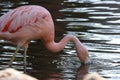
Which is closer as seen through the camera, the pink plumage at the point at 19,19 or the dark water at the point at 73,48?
the pink plumage at the point at 19,19

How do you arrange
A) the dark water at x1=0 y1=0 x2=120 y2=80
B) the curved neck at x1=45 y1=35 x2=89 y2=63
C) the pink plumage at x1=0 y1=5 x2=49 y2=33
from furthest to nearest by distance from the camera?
the curved neck at x1=45 y1=35 x2=89 y2=63
the dark water at x1=0 y1=0 x2=120 y2=80
the pink plumage at x1=0 y1=5 x2=49 y2=33

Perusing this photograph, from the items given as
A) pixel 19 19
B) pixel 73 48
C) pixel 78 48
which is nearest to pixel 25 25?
pixel 19 19

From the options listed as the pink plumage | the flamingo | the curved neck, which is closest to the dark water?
the curved neck

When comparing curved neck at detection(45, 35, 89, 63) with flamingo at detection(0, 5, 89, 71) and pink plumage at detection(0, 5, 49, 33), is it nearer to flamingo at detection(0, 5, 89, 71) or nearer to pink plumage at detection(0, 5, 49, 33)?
flamingo at detection(0, 5, 89, 71)

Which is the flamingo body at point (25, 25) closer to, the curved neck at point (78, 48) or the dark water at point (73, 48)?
the curved neck at point (78, 48)

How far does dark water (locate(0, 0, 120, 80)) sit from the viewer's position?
31.6 feet

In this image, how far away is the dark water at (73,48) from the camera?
31.6 feet

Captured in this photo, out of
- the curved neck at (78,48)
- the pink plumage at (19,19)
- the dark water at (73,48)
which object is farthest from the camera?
the curved neck at (78,48)

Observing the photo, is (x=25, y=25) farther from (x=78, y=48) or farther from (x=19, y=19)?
(x=78, y=48)

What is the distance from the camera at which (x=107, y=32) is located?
12.4 meters

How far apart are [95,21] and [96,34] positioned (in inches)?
64.6

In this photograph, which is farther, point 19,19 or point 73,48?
point 73,48

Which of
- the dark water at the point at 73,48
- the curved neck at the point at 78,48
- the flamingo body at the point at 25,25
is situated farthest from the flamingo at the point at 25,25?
the dark water at the point at 73,48

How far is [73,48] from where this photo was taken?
11250mm
